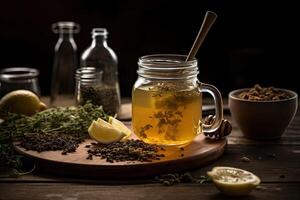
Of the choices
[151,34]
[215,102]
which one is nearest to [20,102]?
[215,102]

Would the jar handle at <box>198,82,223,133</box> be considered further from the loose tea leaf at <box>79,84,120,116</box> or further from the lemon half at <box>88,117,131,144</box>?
the loose tea leaf at <box>79,84,120,116</box>

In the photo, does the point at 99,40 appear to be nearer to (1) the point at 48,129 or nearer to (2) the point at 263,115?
(1) the point at 48,129

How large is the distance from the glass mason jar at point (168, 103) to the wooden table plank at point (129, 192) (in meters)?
0.20

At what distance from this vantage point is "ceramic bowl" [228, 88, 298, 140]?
176 centimetres

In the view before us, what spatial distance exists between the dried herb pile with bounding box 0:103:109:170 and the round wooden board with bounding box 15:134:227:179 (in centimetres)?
4

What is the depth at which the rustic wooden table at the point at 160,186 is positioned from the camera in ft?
4.54

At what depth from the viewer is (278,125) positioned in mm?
1794

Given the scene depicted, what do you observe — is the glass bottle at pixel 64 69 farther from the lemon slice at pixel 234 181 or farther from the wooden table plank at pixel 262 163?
the lemon slice at pixel 234 181

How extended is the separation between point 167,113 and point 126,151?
0.14 meters

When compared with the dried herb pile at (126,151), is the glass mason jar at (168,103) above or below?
above

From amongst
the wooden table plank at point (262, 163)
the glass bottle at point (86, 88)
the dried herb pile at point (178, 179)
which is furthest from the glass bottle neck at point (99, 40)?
the dried herb pile at point (178, 179)

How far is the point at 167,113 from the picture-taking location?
159cm

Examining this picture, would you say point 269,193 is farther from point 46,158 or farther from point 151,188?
point 46,158

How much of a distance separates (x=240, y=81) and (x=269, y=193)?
1660 millimetres
